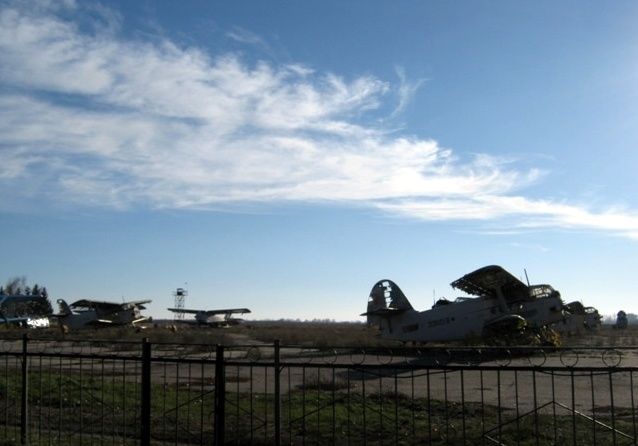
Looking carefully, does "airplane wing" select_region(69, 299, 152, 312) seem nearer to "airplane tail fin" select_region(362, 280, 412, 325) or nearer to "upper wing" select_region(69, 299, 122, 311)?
"upper wing" select_region(69, 299, 122, 311)

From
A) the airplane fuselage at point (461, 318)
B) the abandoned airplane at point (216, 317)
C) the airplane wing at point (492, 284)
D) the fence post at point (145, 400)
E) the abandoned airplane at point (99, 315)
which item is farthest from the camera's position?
the abandoned airplane at point (216, 317)

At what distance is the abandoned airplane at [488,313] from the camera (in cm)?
2852

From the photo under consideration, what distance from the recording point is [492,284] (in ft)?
96.9

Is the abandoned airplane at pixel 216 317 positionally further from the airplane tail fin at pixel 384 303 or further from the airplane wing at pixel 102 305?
the airplane tail fin at pixel 384 303

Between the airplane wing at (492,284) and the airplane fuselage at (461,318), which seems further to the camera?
the airplane fuselage at (461,318)

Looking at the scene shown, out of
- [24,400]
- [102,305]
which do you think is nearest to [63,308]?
[102,305]

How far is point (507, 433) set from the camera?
8.83 m

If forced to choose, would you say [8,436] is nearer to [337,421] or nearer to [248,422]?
[248,422]

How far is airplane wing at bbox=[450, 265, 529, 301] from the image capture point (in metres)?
28.4

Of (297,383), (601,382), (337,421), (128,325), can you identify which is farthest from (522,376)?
(128,325)

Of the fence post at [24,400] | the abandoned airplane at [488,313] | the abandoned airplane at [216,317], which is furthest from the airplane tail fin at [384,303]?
the abandoned airplane at [216,317]

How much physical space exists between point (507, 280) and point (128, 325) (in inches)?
1426

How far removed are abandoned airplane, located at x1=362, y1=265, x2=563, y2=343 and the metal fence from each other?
12.4m

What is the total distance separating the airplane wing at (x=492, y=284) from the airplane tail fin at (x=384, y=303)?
412cm
